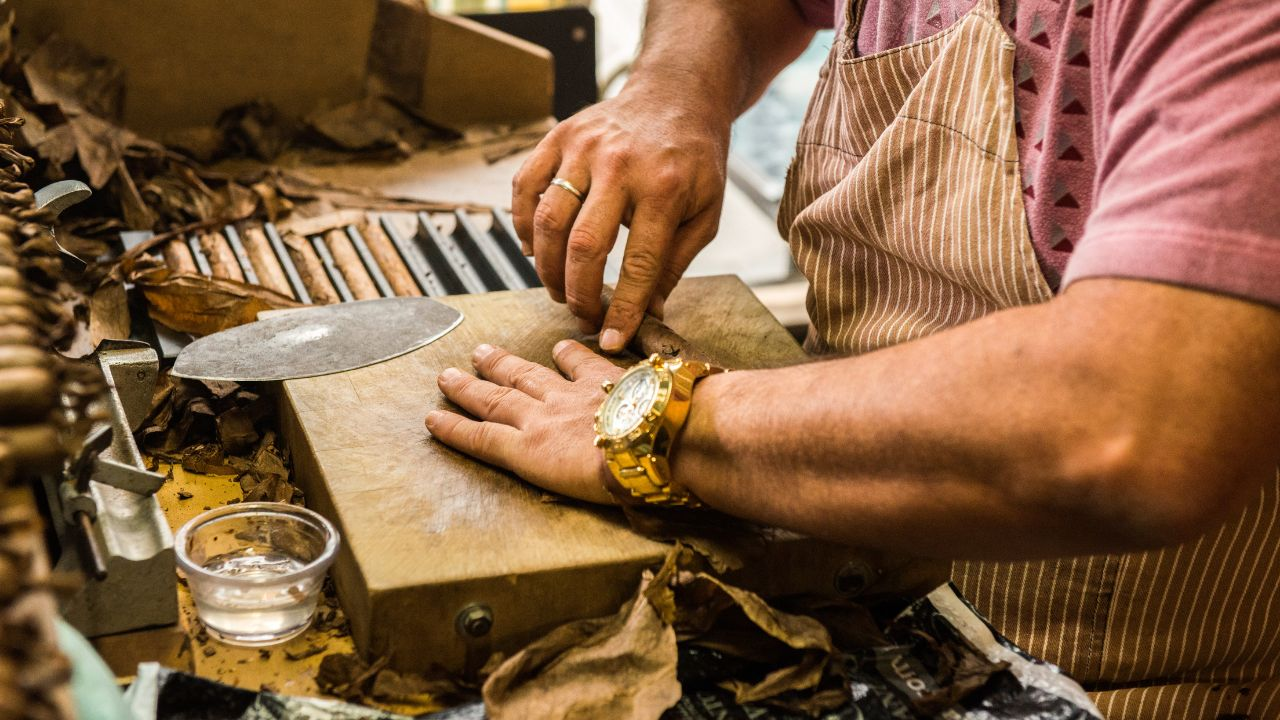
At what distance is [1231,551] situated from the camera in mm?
1290

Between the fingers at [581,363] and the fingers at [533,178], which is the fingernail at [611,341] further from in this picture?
the fingers at [533,178]

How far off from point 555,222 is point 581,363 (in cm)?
21

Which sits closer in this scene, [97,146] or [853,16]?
[853,16]

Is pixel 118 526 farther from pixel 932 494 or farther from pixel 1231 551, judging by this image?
pixel 1231 551

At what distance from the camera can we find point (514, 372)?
4.33 feet

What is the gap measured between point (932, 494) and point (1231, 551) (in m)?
0.55

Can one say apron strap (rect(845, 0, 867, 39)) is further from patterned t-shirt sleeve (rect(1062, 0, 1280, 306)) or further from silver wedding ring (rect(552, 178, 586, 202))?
patterned t-shirt sleeve (rect(1062, 0, 1280, 306))

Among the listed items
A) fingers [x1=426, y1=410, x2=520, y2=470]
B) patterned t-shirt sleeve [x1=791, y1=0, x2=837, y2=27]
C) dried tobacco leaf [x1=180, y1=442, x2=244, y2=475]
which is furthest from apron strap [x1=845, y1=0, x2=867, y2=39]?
dried tobacco leaf [x1=180, y1=442, x2=244, y2=475]

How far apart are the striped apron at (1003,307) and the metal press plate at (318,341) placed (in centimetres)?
54

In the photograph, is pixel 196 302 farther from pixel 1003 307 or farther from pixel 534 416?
pixel 1003 307

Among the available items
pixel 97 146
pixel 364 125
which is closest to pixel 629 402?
pixel 97 146

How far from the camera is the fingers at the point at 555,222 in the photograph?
57.8 inches

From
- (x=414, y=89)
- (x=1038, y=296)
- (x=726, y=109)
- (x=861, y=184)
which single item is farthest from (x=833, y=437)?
Result: (x=414, y=89)

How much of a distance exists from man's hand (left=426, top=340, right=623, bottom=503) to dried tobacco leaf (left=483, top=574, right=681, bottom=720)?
0.14 meters
